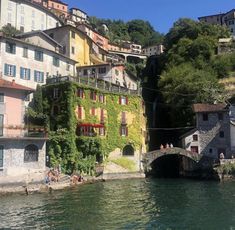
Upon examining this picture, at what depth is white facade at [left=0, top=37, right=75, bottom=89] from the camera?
177 ft

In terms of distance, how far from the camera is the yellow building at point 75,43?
233 feet

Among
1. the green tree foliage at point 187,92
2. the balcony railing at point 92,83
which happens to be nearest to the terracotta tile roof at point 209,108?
the green tree foliage at point 187,92

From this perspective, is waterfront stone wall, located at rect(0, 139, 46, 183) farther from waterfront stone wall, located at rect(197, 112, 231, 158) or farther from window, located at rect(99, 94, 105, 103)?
waterfront stone wall, located at rect(197, 112, 231, 158)

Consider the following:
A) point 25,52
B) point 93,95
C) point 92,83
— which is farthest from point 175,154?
point 25,52

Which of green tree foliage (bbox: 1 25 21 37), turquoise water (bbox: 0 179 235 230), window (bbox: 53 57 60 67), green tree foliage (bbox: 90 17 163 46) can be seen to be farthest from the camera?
green tree foliage (bbox: 90 17 163 46)

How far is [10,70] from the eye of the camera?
5431cm

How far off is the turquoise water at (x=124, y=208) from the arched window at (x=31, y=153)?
19.9ft

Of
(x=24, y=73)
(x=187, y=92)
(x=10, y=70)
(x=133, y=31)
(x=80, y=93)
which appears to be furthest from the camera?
(x=133, y=31)

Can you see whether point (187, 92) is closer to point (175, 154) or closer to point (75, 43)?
point (175, 154)

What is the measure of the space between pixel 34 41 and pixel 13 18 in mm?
23292

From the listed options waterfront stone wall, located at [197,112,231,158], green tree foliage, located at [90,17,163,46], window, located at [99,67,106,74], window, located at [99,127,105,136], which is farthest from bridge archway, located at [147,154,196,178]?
green tree foliage, located at [90,17,163,46]

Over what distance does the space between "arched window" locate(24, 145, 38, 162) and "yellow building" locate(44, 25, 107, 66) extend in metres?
27.4

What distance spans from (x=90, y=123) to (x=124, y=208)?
83.4 ft

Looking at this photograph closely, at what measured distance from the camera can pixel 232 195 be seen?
40.1 metres
